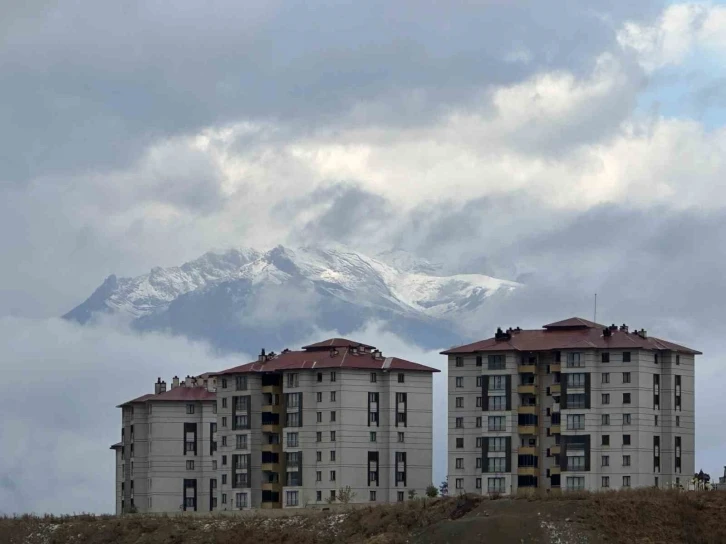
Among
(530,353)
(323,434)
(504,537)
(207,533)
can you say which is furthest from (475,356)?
(504,537)

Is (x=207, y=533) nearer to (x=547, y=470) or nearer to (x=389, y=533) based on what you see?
(x=389, y=533)

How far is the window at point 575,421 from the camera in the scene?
181 metres

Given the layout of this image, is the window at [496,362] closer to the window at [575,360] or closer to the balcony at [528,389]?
the balcony at [528,389]

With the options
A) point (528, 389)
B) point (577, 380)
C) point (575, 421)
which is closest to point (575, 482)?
point (575, 421)

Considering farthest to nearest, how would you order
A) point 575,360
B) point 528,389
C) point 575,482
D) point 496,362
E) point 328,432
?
point 328,432 < point 496,362 < point 528,389 < point 575,360 < point 575,482

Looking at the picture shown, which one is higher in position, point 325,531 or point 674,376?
point 674,376

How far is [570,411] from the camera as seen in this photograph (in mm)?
181375

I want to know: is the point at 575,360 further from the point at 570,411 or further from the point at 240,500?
the point at 240,500

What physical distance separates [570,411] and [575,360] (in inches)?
Result: 194

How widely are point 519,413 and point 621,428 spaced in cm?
1022

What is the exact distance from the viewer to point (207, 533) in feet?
473

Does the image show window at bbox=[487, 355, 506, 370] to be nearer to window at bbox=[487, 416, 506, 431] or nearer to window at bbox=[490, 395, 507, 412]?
window at bbox=[490, 395, 507, 412]

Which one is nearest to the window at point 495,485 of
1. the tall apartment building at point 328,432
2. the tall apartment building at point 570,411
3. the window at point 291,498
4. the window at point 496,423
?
the tall apartment building at point 570,411

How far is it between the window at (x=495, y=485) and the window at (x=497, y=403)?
22.3ft
